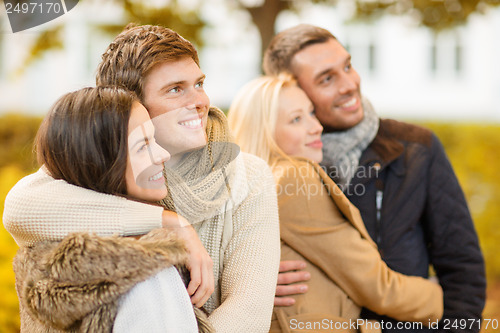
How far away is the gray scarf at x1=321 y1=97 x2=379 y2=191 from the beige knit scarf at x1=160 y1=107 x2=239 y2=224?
28.3 inches

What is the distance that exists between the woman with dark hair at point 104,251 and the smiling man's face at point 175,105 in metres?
0.16

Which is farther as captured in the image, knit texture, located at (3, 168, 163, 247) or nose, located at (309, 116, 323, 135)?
nose, located at (309, 116, 323, 135)

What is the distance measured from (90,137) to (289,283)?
1102 millimetres

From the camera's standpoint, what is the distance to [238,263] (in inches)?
77.0

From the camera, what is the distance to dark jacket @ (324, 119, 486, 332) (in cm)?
256

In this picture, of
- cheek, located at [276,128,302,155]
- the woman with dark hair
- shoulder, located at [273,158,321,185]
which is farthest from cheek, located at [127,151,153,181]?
cheek, located at [276,128,302,155]

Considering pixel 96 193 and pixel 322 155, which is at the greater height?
pixel 96 193

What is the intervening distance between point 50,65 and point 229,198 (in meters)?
10.1

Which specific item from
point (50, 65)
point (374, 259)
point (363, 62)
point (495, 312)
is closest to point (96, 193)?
point (374, 259)

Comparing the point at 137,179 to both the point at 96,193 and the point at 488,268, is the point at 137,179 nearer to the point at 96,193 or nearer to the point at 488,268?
the point at 96,193

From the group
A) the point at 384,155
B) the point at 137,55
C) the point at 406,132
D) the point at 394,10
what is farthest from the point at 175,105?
the point at 394,10

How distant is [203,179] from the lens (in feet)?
6.48

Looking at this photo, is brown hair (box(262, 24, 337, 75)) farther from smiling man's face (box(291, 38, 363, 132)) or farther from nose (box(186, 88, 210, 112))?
nose (box(186, 88, 210, 112))

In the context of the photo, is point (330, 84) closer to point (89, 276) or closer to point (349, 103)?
point (349, 103)
